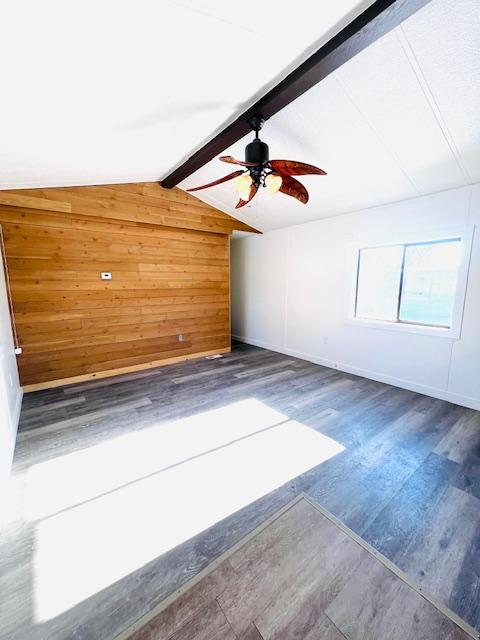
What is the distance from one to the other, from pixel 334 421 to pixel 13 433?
3.05 meters

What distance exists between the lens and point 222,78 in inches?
72.2

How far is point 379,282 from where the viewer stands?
3787mm

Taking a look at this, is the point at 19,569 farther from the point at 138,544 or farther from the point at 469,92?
the point at 469,92

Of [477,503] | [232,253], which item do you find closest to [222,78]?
[477,503]

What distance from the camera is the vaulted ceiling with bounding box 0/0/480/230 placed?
127 cm

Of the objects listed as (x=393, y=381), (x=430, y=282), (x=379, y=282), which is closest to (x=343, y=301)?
(x=379, y=282)

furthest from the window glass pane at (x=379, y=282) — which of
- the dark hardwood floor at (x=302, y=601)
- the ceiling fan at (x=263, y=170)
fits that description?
the dark hardwood floor at (x=302, y=601)

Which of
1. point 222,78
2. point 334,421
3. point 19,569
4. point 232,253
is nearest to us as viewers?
point 19,569

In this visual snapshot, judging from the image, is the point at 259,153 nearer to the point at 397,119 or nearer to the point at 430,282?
the point at 397,119

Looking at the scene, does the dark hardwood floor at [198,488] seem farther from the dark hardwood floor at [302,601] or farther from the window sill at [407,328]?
the window sill at [407,328]

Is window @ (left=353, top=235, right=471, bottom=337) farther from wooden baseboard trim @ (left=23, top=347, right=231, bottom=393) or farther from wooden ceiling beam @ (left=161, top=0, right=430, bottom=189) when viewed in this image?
wooden baseboard trim @ (left=23, top=347, right=231, bottom=393)

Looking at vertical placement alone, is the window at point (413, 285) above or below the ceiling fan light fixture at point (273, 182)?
below

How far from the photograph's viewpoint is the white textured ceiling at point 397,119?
1513 millimetres

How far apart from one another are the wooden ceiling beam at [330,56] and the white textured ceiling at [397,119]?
132mm
